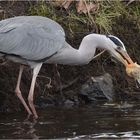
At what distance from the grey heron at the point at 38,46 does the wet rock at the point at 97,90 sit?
0.75 meters

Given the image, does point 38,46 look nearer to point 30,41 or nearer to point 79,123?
point 30,41

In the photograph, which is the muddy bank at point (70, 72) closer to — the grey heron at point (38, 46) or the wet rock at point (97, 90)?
the wet rock at point (97, 90)

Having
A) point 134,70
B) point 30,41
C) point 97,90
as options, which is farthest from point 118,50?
point 30,41

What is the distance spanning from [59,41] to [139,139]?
2.16m

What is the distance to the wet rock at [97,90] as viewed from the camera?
909cm

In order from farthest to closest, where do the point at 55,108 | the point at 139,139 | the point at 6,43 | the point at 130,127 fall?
1. the point at 55,108
2. the point at 6,43
3. the point at 130,127
4. the point at 139,139

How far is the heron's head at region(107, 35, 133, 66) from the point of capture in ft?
27.2

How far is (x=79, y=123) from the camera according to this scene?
7621mm

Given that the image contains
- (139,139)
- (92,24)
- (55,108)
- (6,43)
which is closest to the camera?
(139,139)

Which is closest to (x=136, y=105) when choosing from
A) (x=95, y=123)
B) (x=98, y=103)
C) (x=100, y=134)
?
(x=98, y=103)

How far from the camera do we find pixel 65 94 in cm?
906

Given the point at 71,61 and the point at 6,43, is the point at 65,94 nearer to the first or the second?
the point at 71,61

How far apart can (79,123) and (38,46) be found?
4.12 ft

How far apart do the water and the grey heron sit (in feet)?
→ 1.11
